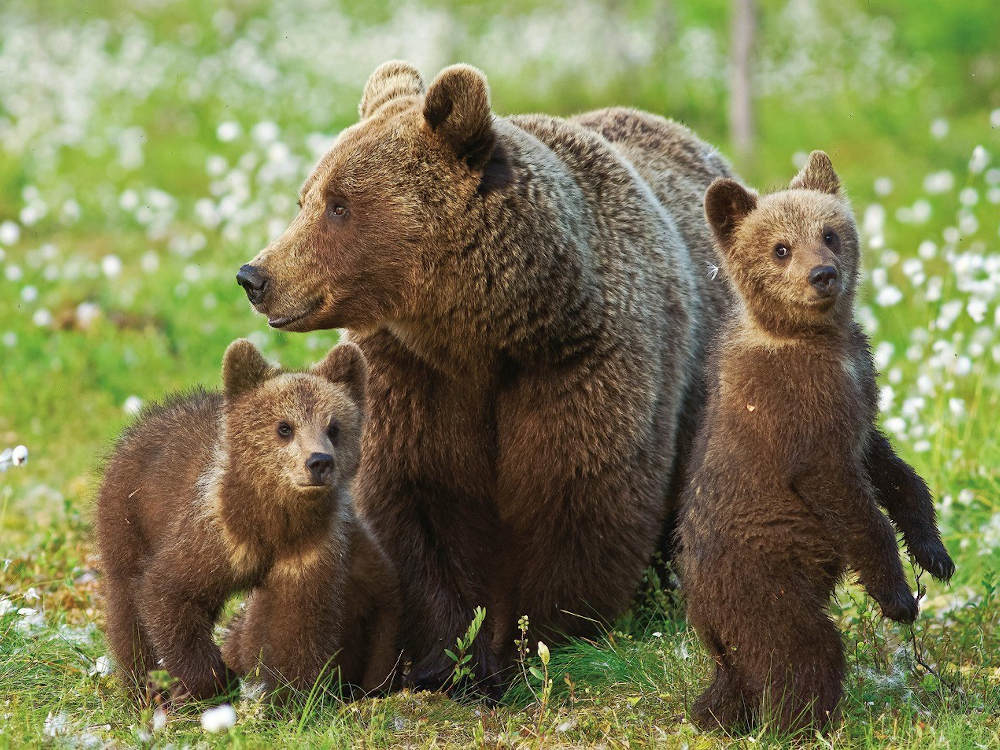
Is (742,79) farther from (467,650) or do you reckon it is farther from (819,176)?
(467,650)

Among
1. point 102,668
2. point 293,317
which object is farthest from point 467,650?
point 293,317

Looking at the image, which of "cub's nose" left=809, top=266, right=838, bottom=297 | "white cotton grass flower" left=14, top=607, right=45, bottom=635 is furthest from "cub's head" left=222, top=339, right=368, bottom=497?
"cub's nose" left=809, top=266, right=838, bottom=297

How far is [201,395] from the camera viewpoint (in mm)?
5473

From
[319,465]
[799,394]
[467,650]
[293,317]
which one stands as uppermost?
[293,317]

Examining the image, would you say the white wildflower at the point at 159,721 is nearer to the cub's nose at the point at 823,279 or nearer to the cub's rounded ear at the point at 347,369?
the cub's rounded ear at the point at 347,369

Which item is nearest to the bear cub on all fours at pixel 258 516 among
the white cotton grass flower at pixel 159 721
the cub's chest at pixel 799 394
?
the white cotton grass flower at pixel 159 721

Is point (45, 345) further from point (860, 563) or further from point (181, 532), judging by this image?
point (860, 563)

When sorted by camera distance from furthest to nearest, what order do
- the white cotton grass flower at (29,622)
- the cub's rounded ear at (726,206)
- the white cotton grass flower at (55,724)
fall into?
the white cotton grass flower at (29,622) → the cub's rounded ear at (726,206) → the white cotton grass flower at (55,724)

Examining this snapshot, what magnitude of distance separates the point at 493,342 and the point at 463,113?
2.75ft

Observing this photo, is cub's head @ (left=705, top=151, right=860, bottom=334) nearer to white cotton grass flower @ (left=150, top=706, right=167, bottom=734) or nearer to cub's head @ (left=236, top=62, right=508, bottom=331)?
cub's head @ (left=236, top=62, right=508, bottom=331)

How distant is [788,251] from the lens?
4.39m

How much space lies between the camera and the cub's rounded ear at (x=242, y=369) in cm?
469

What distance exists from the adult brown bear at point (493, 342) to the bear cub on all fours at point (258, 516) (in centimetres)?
43

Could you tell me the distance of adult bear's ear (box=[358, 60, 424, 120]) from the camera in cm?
578
